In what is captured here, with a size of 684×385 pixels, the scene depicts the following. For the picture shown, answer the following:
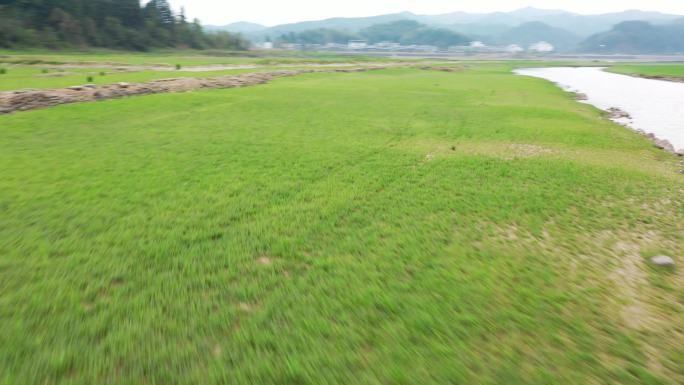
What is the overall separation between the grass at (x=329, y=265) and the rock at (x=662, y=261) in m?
0.40

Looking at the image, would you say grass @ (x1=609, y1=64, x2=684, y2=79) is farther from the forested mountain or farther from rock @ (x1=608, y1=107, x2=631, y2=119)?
the forested mountain

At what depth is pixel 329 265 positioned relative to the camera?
682cm

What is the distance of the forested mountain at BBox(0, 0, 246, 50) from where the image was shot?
79.7m

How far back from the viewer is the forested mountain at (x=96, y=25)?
7969cm

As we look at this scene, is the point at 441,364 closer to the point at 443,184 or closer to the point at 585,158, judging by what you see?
the point at 443,184

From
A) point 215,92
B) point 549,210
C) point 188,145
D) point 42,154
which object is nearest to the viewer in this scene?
point 549,210

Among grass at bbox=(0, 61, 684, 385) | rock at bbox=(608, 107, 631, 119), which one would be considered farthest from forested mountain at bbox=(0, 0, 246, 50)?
rock at bbox=(608, 107, 631, 119)

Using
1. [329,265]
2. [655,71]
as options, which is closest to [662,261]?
[329,265]

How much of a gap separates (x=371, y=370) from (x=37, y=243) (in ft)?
23.3

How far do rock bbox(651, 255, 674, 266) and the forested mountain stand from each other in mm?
103860

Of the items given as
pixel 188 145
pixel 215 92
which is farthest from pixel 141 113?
pixel 215 92

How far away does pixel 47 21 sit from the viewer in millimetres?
89312

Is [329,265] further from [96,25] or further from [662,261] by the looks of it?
[96,25]

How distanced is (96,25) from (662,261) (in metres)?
128
